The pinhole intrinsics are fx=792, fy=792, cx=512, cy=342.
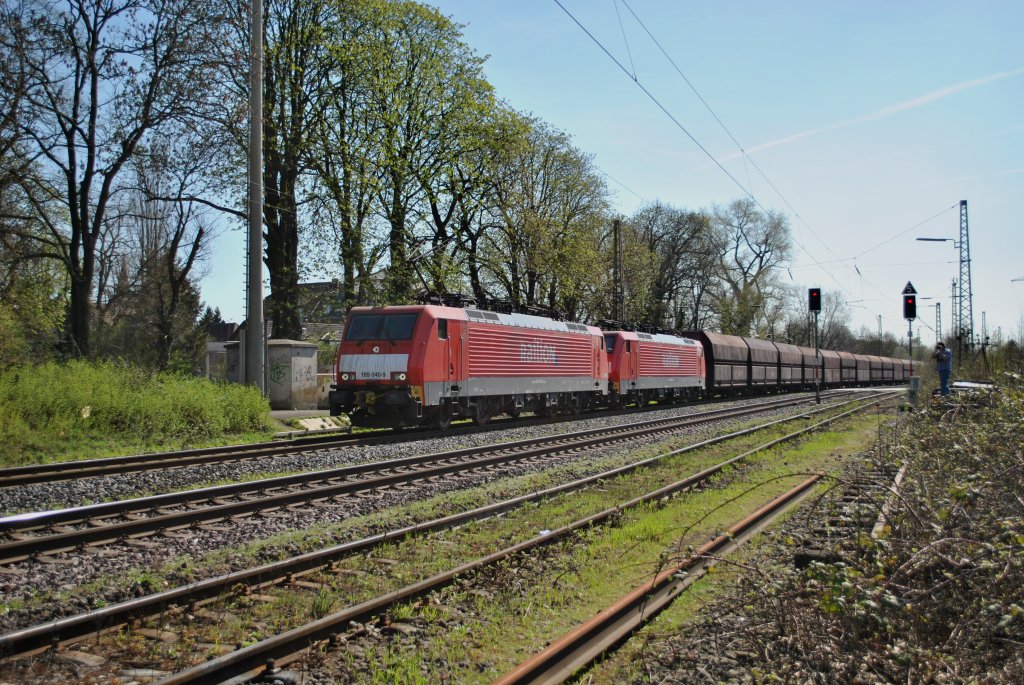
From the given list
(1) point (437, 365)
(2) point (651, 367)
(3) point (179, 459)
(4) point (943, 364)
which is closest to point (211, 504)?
(3) point (179, 459)

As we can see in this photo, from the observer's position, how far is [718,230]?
6247cm

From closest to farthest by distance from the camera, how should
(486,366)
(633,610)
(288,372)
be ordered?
(633,610) < (486,366) < (288,372)

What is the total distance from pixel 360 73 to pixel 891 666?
2698 centimetres

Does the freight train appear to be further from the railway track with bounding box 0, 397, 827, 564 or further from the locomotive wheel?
the railway track with bounding box 0, 397, 827, 564

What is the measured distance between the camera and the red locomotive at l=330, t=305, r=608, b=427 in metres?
17.2

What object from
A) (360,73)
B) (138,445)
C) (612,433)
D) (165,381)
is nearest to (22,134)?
(165,381)

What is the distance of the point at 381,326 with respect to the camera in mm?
17828

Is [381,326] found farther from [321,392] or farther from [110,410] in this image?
[321,392]

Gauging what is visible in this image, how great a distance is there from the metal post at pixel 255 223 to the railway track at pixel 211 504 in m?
6.40

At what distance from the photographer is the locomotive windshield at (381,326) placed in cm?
1744

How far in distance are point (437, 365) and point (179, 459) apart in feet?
21.0

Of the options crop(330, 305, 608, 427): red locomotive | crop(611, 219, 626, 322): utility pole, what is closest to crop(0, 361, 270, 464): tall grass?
crop(330, 305, 608, 427): red locomotive

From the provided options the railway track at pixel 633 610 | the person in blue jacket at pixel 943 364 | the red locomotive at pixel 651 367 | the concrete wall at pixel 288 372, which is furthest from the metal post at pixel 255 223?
the person in blue jacket at pixel 943 364

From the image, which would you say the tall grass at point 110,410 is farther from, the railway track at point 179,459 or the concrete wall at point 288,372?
the concrete wall at point 288,372
